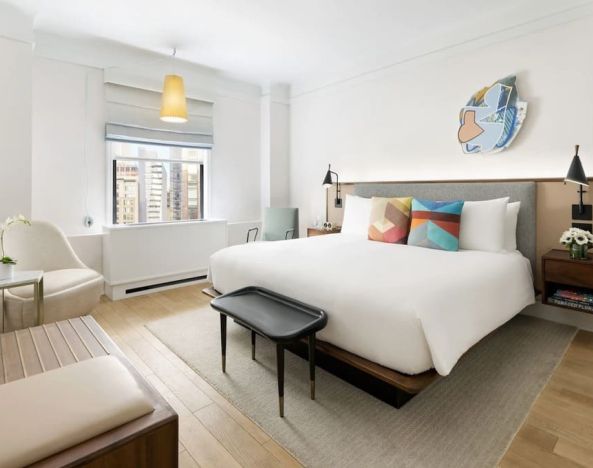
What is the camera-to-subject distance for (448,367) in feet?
5.44

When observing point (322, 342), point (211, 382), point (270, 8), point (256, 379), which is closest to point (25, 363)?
point (211, 382)

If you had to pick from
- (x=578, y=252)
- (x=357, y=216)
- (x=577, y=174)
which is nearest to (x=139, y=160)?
(x=357, y=216)

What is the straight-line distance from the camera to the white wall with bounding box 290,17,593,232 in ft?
9.51

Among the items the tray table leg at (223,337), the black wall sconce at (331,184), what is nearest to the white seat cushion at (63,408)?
the tray table leg at (223,337)

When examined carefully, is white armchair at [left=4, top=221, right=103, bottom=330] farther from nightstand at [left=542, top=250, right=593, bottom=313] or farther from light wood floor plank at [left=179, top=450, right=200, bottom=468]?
nightstand at [left=542, top=250, right=593, bottom=313]

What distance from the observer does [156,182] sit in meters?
4.47

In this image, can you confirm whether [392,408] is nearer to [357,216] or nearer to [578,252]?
[578,252]

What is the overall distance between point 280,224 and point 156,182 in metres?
1.66

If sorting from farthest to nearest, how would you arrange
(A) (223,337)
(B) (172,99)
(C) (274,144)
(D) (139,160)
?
1. (C) (274,144)
2. (D) (139,160)
3. (B) (172,99)
4. (A) (223,337)

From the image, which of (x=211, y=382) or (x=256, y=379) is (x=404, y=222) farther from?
(x=211, y=382)

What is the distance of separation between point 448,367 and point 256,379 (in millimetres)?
1123

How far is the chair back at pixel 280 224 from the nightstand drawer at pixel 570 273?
107 inches

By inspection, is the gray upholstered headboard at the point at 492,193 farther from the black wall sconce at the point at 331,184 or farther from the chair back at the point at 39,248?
the chair back at the point at 39,248

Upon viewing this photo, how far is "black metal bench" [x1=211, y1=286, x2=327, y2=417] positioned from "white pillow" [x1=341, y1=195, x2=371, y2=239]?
5.90 feet
